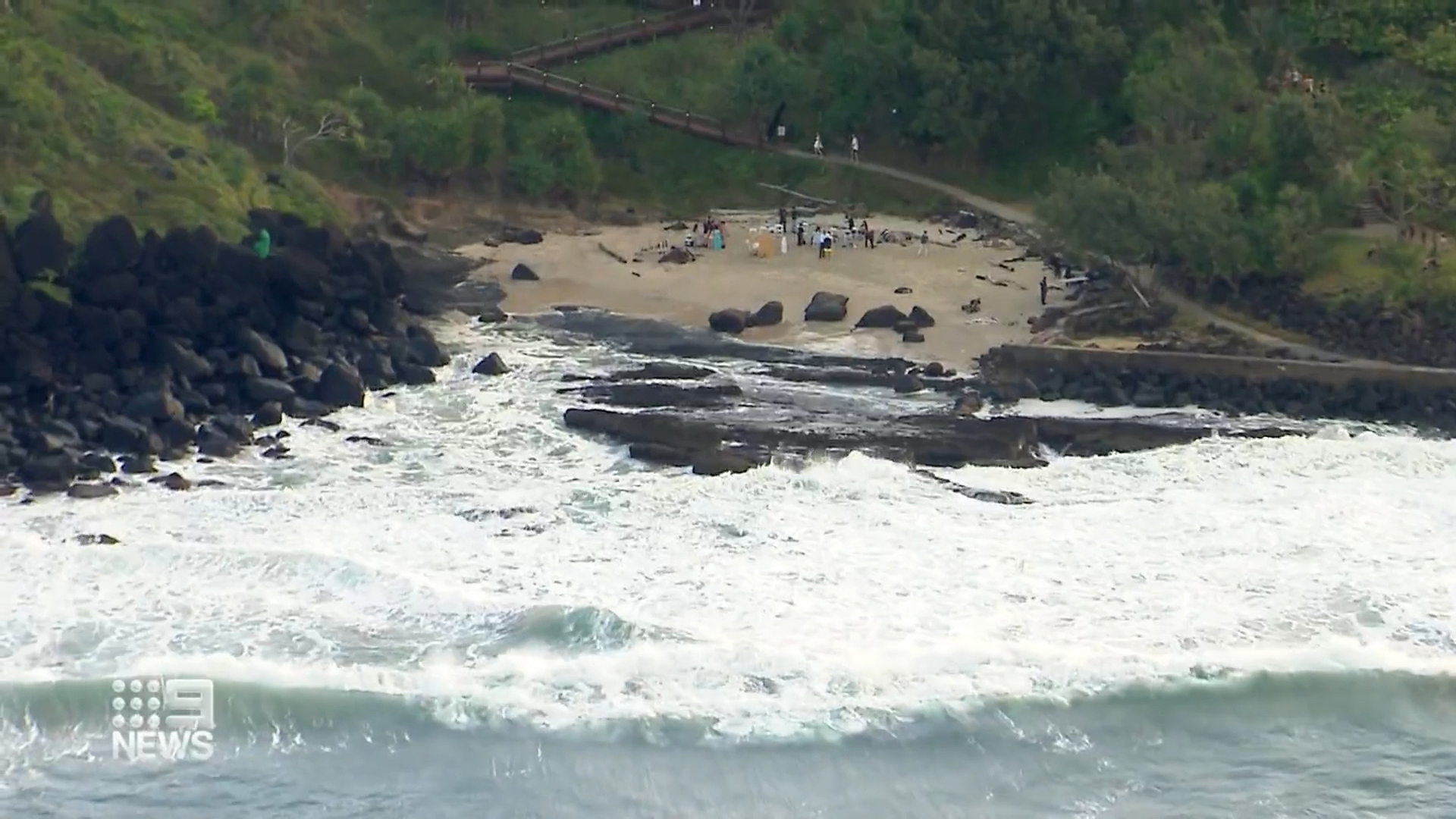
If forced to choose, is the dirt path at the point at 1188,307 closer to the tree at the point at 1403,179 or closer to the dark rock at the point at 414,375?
the tree at the point at 1403,179

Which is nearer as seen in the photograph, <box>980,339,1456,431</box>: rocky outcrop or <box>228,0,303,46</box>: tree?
<box>980,339,1456,431</box>: rocky outcrop

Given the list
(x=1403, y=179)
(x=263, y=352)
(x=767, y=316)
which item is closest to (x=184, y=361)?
(x=263, y=352)

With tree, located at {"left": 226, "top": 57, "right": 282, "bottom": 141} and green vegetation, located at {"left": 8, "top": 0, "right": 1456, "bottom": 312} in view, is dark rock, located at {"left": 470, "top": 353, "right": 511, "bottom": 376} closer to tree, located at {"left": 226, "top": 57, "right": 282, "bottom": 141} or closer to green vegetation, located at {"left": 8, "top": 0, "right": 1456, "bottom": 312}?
green vegetation, located at {"left": 8, "top": 0, "right": 1456, "bottom": 312}

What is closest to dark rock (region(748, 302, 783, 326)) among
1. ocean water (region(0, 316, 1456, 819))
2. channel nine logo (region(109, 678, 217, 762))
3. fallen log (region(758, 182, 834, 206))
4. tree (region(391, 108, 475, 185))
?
ocean water (region(0, 316, 1456, 819))

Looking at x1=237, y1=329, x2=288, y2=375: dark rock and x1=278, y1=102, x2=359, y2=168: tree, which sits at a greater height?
x1=278, y1=102, x2=359, y2=168: tree

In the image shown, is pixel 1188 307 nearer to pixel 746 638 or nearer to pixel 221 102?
pixel 746 638
